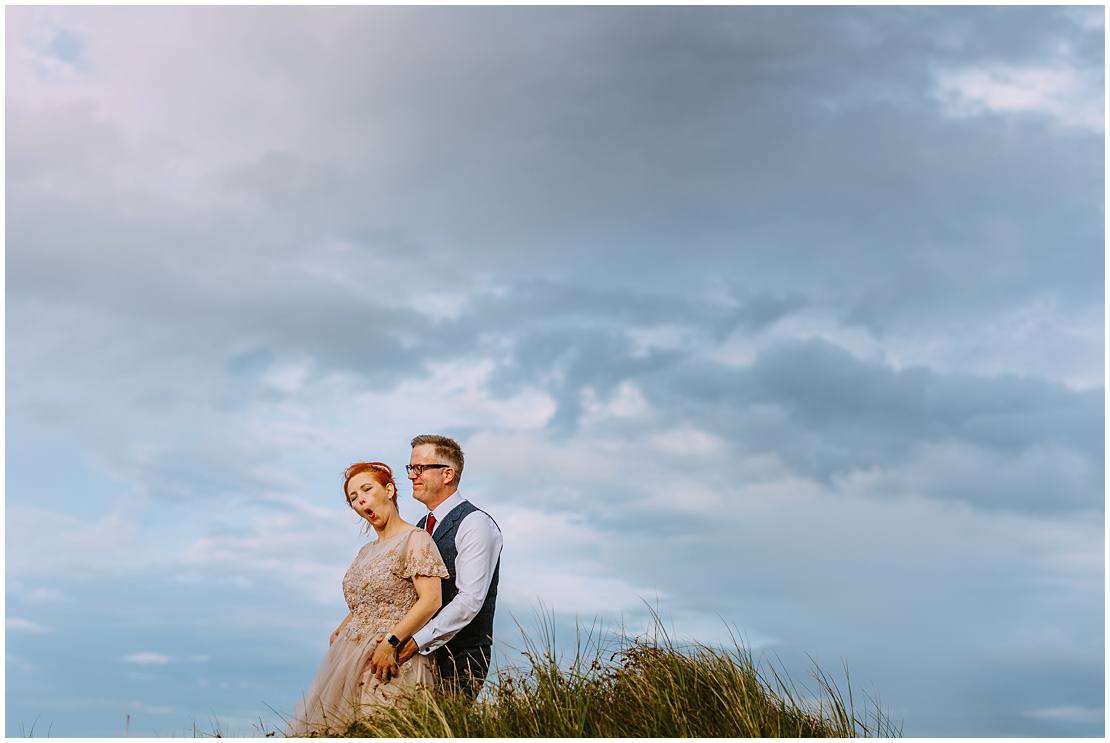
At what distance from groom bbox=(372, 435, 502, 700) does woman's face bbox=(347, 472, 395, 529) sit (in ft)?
1.54

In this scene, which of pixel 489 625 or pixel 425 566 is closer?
pixel 425 566

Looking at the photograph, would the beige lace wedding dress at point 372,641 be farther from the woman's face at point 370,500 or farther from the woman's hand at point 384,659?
the woman's face at point 370,500

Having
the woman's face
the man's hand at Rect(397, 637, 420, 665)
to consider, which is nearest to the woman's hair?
the woman's face

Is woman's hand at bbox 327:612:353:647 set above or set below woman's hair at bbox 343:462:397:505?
below

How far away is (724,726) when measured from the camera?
7219mm

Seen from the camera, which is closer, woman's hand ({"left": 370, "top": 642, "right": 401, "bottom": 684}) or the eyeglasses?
woman's hand ({"left": 370, "top": 642, "right": 401, "bottom": 684})

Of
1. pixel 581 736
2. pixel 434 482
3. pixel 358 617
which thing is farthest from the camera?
pixel 434 482

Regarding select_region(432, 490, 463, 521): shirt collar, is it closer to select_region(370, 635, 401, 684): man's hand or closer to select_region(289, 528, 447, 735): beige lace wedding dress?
select_region(289, 528, 447, 735): beige lace wedding dress

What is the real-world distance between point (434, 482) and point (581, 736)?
93.0 inches

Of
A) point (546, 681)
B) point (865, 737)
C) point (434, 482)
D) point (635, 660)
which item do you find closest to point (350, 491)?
point (434, 482)

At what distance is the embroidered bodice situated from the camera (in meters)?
7.20

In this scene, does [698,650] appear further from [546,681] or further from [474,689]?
[474,689]

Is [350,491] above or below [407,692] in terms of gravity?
above

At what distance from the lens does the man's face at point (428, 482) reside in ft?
26.0
